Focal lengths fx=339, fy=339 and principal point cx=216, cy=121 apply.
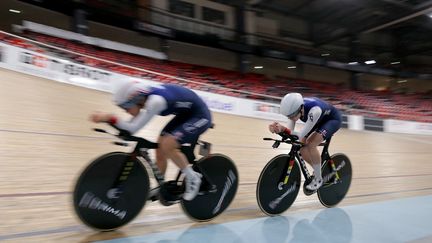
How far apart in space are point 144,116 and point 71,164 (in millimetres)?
1904

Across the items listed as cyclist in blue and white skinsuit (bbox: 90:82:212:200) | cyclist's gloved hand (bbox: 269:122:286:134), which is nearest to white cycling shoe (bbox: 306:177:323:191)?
cyclist's gloved hand (bbox: 269:122:286:134)

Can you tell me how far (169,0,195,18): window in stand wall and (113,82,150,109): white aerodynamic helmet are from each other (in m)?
16.6

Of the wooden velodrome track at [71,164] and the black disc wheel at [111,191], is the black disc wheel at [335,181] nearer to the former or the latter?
the wooden velodrome track at [71,164]

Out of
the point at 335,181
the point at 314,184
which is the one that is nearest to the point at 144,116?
the point at 314,184

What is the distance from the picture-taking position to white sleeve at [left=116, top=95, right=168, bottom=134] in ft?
6.55

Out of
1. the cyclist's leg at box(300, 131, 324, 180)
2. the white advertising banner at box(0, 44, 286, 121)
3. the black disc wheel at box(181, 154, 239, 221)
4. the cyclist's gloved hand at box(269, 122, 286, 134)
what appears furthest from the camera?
the white advertising banner at box(0, 44, 286, 121)

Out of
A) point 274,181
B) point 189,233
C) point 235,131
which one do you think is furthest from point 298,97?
point 235,131

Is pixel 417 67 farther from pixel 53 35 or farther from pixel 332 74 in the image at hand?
pixel 53 35

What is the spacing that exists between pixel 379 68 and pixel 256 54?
10598 millimetres

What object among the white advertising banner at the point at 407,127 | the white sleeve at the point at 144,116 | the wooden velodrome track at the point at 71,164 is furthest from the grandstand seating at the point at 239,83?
the white sleeve at the point at 144,116

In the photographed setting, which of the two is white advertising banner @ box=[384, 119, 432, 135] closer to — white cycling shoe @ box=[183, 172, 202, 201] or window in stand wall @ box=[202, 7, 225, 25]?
window in stand wall @ box=[202, 7, 225, 25]

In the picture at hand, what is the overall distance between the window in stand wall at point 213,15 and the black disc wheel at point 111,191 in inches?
693

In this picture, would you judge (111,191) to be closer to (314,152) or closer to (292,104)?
(292,104)

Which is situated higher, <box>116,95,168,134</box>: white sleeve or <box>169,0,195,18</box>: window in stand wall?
<box>169,0,195,18</box>: window in stand wall
